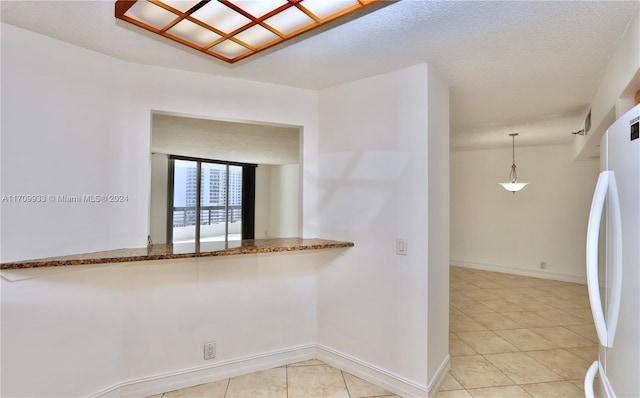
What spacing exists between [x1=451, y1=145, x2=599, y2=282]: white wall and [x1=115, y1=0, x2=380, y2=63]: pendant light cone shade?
18.5 feet

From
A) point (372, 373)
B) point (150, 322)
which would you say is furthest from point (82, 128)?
point (372, 373)

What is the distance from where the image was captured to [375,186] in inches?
97.8

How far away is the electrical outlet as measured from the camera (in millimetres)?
2439

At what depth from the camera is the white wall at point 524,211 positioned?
211 inches

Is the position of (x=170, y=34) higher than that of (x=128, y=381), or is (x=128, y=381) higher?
(x=170, y=34)

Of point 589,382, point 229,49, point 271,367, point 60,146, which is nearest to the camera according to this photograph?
point 589,382

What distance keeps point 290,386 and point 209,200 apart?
502 cm

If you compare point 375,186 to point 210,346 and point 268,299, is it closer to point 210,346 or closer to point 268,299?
point 268,299

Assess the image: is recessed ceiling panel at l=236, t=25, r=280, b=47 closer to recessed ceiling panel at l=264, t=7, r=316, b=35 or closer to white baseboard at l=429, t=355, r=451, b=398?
recessed ceiling panel at l=264, t=7, r=316, b=35

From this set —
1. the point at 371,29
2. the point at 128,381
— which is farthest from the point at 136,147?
the point at 371,29

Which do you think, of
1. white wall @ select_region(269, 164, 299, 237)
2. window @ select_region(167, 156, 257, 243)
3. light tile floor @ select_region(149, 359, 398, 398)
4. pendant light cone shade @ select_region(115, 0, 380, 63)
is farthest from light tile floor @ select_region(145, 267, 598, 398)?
white wall @ select_region(269, 164, 299, 237)

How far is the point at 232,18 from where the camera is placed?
168 centimetres

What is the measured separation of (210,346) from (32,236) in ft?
4.51

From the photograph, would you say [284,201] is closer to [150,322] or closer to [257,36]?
[150,322]
